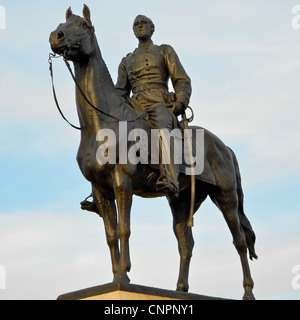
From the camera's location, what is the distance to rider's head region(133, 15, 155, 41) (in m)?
16.0

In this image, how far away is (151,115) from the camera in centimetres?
1520

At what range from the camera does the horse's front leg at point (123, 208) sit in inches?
553

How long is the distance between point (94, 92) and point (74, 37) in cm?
96

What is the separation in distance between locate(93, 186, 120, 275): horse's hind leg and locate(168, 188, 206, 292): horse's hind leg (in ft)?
5.47

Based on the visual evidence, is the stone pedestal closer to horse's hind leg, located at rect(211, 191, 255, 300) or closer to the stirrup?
the stirrup

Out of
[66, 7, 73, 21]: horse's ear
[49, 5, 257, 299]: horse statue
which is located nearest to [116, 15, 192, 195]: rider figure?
[49, 5, 257, 299]: horse statue

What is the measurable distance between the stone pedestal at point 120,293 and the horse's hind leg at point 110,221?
3.23 feet

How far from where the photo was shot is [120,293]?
13305 mm

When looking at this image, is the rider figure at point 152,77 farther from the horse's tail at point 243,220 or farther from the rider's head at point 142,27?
the horse's tail at point 243,220

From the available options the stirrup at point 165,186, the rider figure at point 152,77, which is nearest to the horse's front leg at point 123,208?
the stirrup at point 165,186

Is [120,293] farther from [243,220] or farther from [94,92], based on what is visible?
[243,220]

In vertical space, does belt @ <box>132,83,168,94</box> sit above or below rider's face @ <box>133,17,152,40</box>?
below
